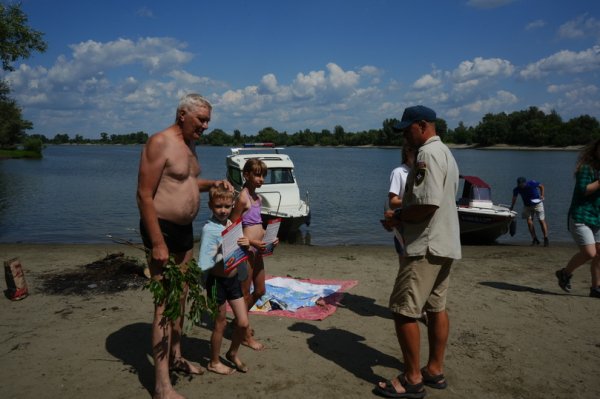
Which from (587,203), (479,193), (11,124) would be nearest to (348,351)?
(587,203)

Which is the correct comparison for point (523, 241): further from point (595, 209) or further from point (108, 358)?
point (108, 358)

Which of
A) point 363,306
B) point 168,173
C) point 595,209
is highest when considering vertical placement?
point 168,173

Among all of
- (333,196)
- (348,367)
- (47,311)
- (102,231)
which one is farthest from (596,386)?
(333,196)

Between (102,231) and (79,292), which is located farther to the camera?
(102,231)

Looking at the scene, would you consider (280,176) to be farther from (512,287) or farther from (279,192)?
(512,287)

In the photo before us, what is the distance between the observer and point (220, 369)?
420 cm

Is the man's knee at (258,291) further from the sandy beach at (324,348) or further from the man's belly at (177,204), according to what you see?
the man's belly at (177,204)

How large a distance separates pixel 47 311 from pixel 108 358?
1.92 m

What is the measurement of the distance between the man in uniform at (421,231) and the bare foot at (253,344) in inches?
56.4

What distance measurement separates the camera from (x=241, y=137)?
15888 cm

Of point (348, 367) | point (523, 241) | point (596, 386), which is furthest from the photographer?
point (523, 241)

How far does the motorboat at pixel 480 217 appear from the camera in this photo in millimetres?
13812

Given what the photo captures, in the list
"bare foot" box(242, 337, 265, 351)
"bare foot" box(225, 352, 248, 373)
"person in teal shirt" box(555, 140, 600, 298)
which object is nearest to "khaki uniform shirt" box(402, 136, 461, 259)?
"bare foot" box(225, 352, 248, 373)

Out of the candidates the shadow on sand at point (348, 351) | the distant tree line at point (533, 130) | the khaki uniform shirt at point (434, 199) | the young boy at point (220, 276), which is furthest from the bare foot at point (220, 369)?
the distant tree line at point (533, 130)
